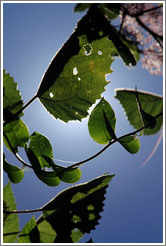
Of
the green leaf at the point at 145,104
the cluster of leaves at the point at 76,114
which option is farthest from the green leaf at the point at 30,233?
the green leaf at the point at 145,104

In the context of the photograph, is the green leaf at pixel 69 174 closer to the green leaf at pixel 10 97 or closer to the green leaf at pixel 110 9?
the green leaf at pixel 10 97

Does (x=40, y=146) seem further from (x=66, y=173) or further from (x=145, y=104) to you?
(x=145, y=104)

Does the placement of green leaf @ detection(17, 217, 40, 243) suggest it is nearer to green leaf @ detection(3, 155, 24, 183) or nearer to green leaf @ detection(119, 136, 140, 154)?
green leaf @ detection(3, 155, 24, 183)

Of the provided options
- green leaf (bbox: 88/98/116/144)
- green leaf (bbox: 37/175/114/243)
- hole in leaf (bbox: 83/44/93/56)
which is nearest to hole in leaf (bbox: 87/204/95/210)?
green leaf (bbox: 37/175/114/243)

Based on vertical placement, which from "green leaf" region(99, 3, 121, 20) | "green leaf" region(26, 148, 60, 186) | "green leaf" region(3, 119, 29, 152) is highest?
"green leaf" region(99, 3, 121, 20)

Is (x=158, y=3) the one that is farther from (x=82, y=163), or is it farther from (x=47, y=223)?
(x=47, y=223)

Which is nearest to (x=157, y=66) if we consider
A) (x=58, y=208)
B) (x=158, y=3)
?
(x=158, y=3)

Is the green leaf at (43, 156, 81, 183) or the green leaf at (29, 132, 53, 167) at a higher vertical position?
the green leaf at (29, 132, 53, 167)

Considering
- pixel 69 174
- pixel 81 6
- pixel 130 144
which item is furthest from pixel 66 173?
pixel 81 6
